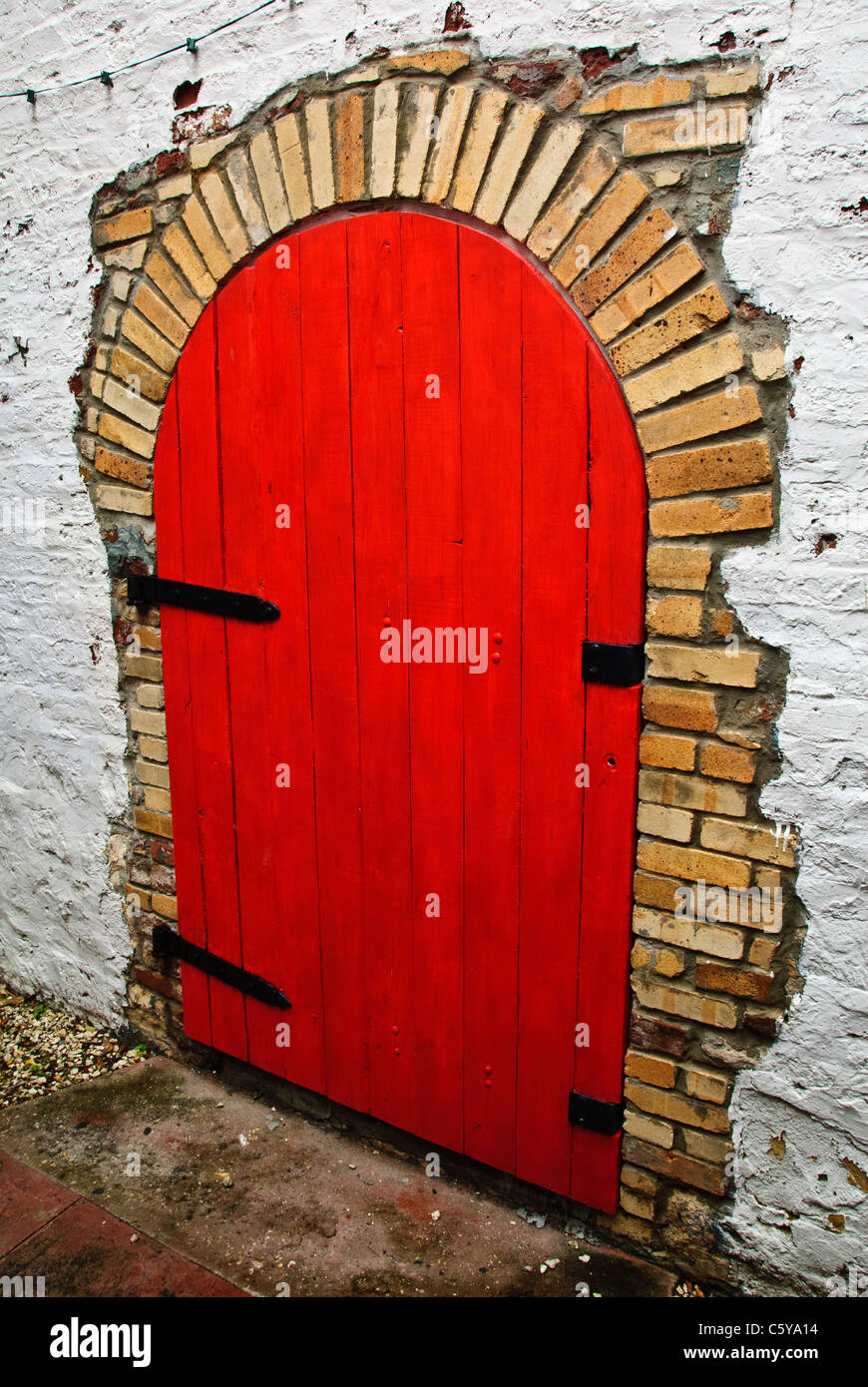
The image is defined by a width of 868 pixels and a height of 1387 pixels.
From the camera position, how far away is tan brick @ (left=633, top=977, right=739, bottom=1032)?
2012mm

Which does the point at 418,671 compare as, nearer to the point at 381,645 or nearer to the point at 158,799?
the point at 381,645

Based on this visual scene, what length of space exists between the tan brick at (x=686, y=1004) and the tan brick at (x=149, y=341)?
6.47ft

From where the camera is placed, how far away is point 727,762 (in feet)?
6.30

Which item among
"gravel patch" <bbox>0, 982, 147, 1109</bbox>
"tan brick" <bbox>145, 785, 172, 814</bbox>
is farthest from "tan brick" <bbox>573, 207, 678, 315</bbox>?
"gravel patch" <bbox>0, 982, 147, 1109</bbox>

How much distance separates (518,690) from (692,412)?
68cm

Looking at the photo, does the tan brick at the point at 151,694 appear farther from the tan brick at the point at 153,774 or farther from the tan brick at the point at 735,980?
the tan brick at the point at 735,980

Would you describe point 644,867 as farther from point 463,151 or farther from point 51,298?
point 51,298

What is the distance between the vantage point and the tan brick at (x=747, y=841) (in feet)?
6.21

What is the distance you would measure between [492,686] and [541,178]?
1.05m

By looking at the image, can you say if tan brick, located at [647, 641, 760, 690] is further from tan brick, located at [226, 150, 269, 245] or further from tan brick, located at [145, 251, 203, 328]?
tan brick, located at [145, 251, 203, 328]

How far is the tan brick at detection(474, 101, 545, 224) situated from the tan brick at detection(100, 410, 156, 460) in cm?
117

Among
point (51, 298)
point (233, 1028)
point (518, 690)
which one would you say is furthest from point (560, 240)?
point (233, 1028)

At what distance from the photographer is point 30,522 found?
3.07m

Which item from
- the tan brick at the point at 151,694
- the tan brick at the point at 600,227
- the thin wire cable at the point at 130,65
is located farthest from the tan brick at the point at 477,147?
the tan brick at the point at 151,694
